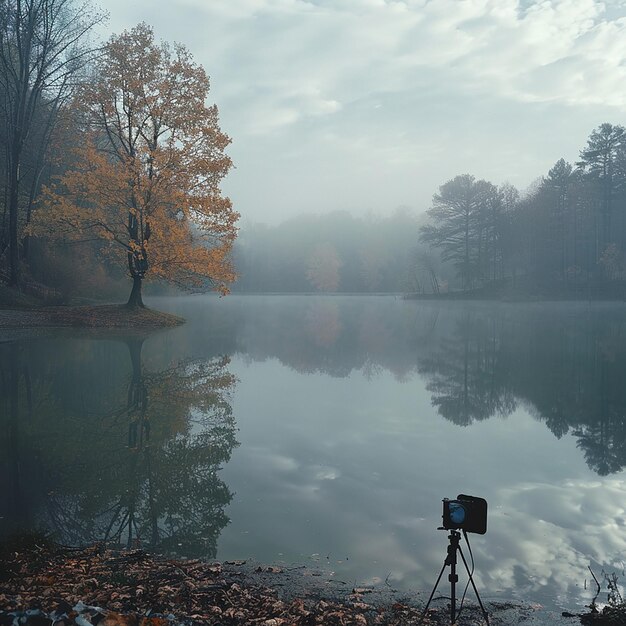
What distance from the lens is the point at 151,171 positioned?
1015 inches

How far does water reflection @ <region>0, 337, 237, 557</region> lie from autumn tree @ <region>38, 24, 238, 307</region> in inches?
494

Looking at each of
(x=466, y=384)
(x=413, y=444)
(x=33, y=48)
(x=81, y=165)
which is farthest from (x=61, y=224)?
(x=413, y=444)

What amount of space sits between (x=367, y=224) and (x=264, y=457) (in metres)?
133

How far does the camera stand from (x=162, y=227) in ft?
82.9

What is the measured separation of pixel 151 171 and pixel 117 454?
819 inches

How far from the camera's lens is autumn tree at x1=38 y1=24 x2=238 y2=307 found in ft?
82.2

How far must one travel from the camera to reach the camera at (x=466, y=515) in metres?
3.50

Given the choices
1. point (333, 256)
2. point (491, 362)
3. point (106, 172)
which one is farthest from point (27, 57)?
point (333, 256)

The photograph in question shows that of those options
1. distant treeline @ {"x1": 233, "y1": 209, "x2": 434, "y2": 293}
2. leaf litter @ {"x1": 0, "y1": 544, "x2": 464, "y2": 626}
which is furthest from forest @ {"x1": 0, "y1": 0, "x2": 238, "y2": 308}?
distant treeline @ {"x1": 233, "y1": 209, "x2": 434, "y2": 293}

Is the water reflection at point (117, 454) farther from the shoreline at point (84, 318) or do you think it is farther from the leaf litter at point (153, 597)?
the shoreline at point (84, 318)

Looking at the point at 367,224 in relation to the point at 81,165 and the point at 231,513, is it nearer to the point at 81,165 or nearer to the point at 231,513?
the point at 81,165

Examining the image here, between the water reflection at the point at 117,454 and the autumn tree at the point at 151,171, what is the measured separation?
41.2 ft

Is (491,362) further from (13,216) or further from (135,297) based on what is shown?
(13,216)

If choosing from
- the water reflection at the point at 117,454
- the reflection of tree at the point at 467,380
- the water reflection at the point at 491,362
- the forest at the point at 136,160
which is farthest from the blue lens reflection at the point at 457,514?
the forest at the point at 136,160
